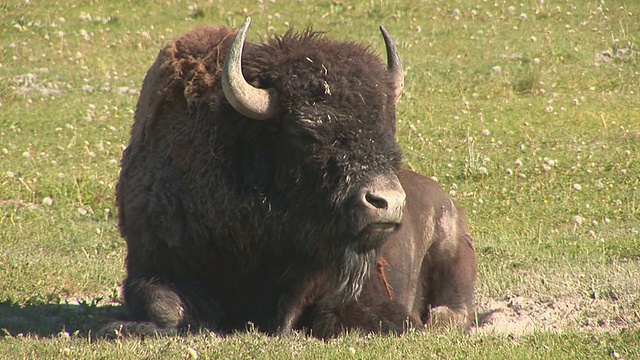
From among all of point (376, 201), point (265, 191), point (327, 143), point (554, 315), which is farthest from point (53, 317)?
point (554, 315)

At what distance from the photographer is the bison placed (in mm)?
5984

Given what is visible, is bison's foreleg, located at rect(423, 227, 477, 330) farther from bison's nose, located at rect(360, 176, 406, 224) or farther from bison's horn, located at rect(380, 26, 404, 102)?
bison's nose, located at rect(360, 176, 406, 224)

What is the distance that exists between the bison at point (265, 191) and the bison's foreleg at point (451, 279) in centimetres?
121

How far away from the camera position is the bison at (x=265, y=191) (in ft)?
19.6

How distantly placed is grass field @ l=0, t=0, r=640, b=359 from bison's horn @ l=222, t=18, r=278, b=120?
1.32 metres

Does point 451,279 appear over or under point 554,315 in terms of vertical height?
over

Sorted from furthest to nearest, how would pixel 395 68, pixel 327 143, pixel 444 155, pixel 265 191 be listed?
pixel 444 155 → pixel 395 68 → pixel 265 191 → pixel 327 143

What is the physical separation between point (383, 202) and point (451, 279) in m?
2.45

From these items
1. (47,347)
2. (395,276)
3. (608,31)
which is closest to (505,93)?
(608,31)

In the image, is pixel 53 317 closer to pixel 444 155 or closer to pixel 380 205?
pixel 380 205

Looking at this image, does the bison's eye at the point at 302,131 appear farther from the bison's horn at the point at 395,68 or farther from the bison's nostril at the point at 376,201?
the bison's horn at the point at 395,68

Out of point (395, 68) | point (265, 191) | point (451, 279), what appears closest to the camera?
point (265, 191)

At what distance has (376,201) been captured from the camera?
581 centimetres

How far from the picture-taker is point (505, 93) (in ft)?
54.1
